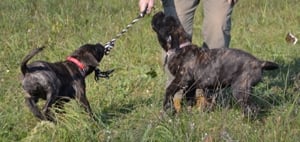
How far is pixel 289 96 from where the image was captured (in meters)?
6.12

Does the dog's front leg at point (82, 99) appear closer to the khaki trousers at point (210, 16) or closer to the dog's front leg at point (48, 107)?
the dog's front leg at point (48, 107)

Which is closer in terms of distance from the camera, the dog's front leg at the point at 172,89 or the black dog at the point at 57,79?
the black dog at the point at 57,79

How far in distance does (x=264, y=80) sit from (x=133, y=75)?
1470mm

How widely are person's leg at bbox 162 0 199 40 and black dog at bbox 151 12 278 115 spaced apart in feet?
1.08

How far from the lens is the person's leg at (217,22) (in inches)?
249

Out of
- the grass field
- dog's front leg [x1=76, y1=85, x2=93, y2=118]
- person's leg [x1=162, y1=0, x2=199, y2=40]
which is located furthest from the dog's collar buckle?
person's leg [x1=162, y1=0, x2=199, y2=40]

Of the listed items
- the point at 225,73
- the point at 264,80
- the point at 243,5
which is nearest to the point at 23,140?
the point at 225,73

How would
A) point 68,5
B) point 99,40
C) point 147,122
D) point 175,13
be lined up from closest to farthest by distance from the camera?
point 147,122 < point 175,13 < point 99,40 < point 68,5

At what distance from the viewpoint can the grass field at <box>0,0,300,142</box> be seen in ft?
16.8

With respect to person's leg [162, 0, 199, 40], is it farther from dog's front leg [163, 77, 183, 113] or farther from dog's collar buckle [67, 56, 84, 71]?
dog's collar buckle [67, 56, 84, 71]

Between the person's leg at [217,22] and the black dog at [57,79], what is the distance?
100 cm

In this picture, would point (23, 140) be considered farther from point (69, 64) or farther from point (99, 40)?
point (99, 40)

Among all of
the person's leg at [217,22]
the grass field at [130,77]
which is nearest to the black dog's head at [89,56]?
the grass field at [130,77]

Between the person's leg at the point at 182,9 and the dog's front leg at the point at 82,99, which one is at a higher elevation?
the person's leg at the point at 182,9
